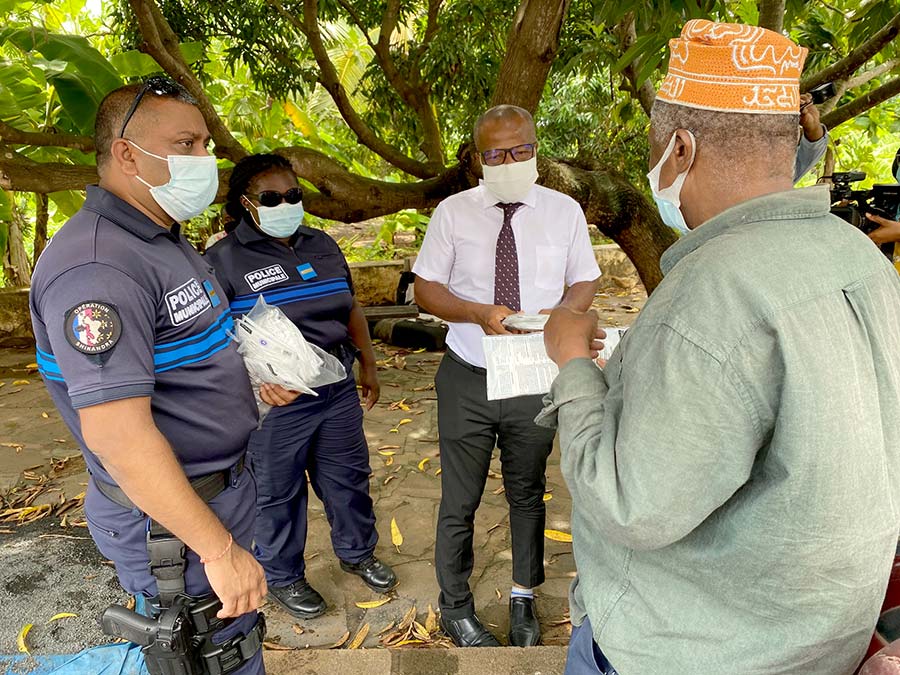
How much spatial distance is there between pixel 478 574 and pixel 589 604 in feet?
6.99

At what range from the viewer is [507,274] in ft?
9.04

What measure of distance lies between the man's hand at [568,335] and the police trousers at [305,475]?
5.48 feet

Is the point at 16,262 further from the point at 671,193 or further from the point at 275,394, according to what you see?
the point at 671,193

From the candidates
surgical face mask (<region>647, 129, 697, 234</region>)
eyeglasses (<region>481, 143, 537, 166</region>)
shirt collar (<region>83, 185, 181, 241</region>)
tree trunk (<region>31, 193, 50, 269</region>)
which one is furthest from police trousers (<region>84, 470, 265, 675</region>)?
tree trunk (<region>31, 193, 50, 269</region>)

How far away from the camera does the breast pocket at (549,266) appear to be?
9.11 ft

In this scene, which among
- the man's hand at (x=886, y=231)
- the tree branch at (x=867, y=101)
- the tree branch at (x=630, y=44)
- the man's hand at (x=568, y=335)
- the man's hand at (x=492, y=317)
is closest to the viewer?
the man's hand at (x=568, y=335)

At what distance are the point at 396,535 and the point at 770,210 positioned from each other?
2993 millimetres

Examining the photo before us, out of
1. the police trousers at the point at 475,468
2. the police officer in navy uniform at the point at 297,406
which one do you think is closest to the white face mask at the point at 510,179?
the police trousers at the point at 475,468

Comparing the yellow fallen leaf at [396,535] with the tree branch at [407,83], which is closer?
the yellow fallen leaf at [396,535]

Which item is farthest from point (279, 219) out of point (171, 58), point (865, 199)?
point (865, 199)

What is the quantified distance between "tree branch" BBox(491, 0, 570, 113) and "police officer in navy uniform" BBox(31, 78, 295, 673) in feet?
8.57

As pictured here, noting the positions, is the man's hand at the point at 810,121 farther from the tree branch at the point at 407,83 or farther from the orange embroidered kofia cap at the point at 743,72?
the tree branch at the point at 407,83

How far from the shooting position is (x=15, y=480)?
→ 4324 millimetres

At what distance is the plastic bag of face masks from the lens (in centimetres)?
201
